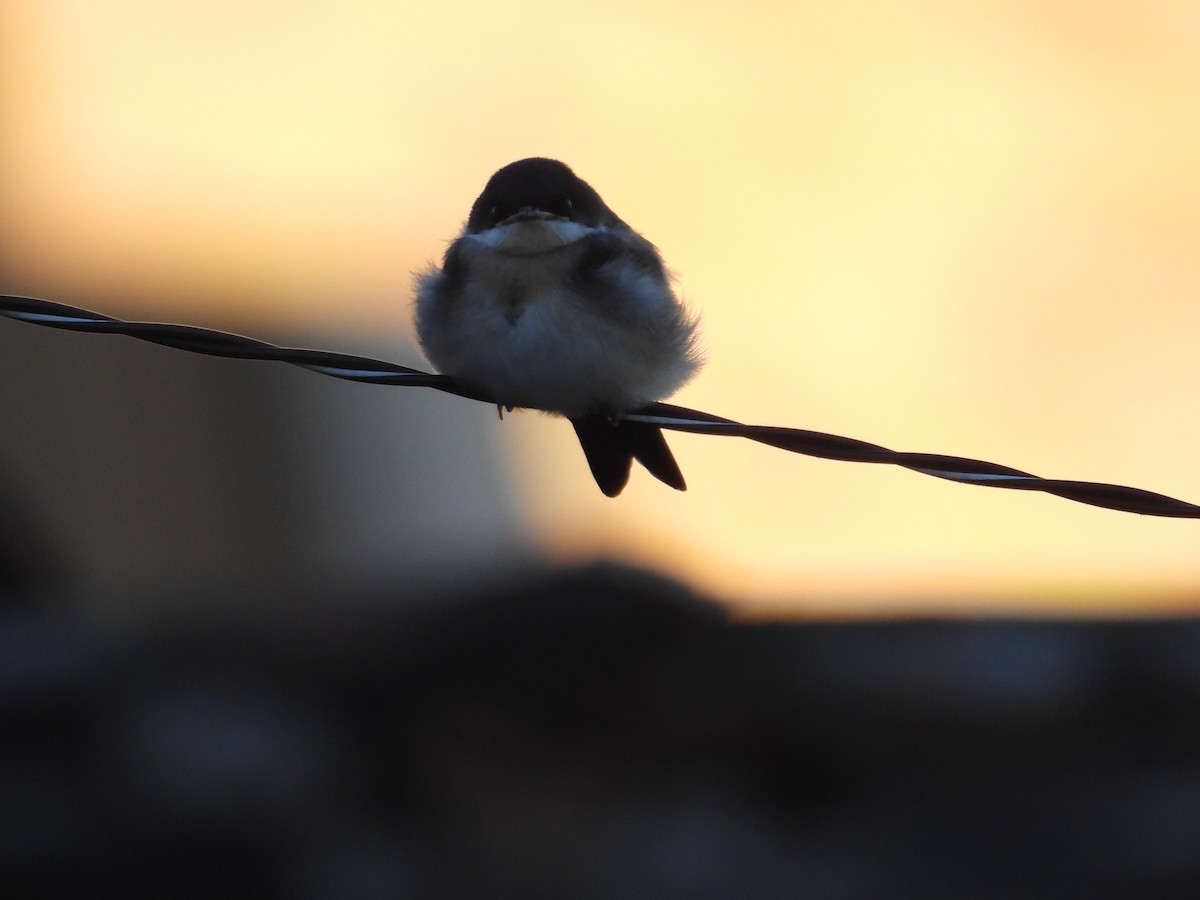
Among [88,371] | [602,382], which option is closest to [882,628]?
[602,382]

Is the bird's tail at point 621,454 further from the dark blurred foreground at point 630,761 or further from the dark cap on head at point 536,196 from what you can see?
the dark blurred foreground at point 630,761

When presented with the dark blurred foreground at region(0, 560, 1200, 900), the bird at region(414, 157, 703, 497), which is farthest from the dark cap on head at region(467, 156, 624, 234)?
the dark blurred foreground at region(0, 560, 1200, 900)

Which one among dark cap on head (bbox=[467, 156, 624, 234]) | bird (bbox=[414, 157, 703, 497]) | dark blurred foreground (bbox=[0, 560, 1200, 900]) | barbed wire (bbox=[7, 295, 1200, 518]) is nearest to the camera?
barbed wire (bbox=[7, 295, 1200, 518])

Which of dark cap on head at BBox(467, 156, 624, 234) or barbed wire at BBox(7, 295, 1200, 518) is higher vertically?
dark cap on head at BBox(467, 156, 624, 234)

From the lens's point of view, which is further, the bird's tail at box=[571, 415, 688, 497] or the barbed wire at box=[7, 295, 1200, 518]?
the bird's tail at box=[571, 415, 688, 497]

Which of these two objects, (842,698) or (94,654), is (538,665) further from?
(94,654)

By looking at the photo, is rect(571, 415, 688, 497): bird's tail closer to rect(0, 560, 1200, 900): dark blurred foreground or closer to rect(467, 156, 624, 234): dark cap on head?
rect(467, 156, 624, 234): dark cap on head

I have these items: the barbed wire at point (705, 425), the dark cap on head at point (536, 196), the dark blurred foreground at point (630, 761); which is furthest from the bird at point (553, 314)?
the dark blurred foreground at point (630, 761)
